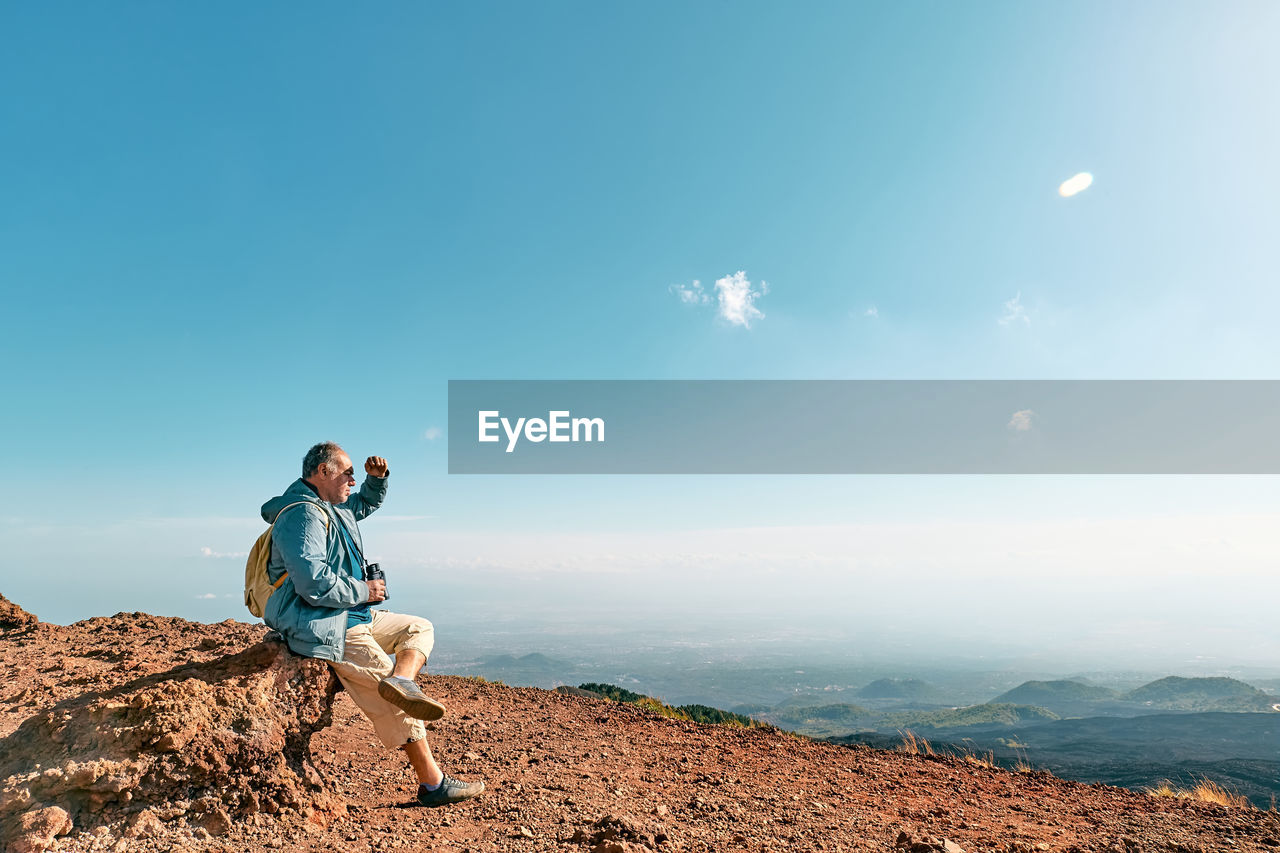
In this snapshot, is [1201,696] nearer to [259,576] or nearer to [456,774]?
[456,774]

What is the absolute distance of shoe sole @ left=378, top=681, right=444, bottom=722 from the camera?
4.46 metres

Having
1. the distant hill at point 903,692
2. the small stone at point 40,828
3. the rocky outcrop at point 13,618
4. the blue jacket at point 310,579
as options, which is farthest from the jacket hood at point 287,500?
the distant hill at point 903,692

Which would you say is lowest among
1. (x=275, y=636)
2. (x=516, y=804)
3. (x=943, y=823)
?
(x=943, y=823)

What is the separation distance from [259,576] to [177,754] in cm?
117

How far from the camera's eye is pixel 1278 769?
18234mm

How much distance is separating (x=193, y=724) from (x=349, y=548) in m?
1.42

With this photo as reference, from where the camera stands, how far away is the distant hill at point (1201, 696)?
225 ft

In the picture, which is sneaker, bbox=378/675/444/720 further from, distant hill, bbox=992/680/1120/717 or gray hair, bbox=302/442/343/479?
distant hill, bbox=992/680/1120/717

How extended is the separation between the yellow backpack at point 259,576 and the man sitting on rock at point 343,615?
0.23 ft

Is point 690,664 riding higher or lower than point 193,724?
lower

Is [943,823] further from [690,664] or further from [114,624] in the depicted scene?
[690,664]

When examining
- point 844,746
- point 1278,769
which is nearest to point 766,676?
point 1278,769

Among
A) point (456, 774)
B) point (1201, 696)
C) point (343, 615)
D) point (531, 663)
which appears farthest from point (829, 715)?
point (343, 615)

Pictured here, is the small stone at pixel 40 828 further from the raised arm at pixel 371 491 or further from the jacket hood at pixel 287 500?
the raised arm at pixel 371 491
